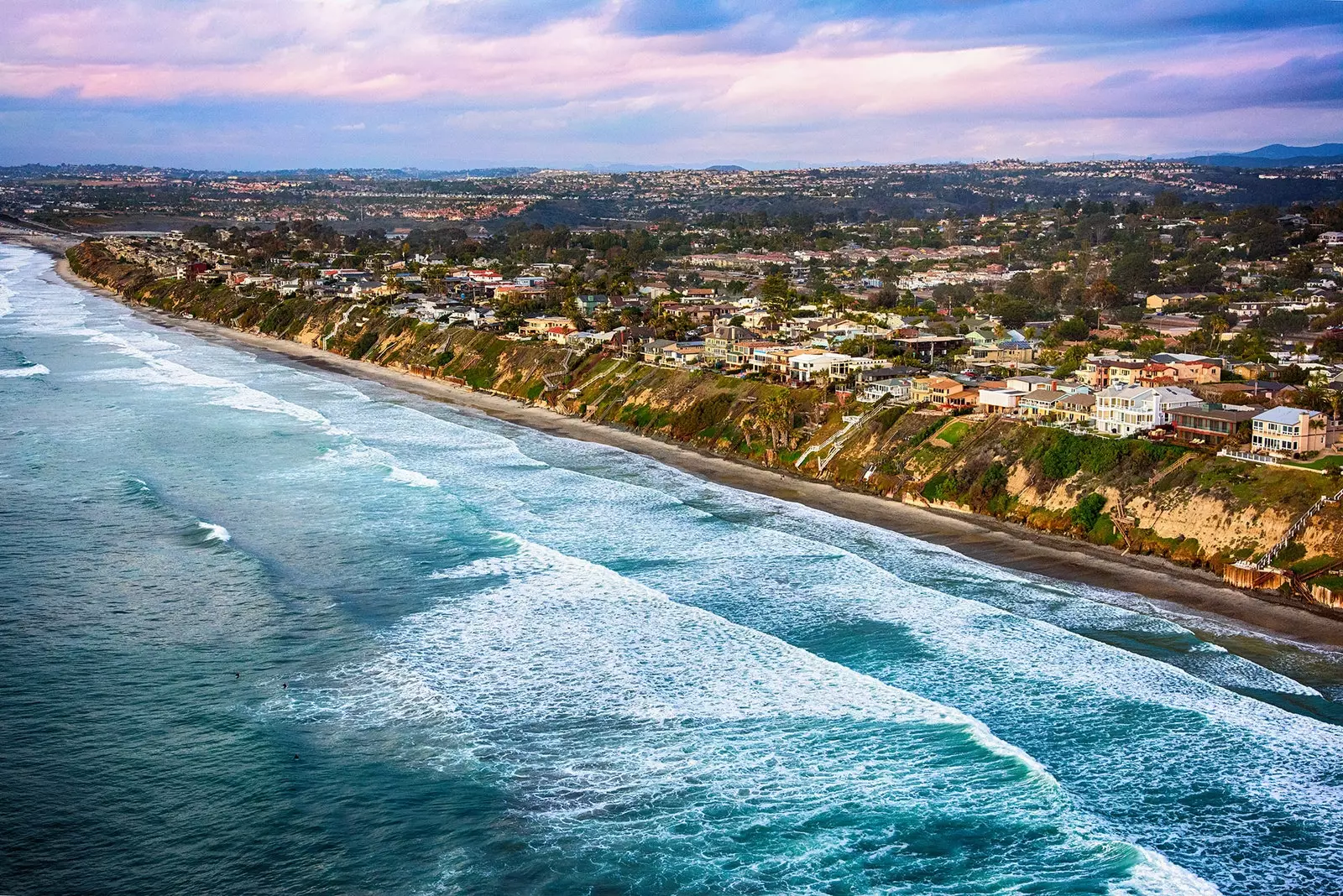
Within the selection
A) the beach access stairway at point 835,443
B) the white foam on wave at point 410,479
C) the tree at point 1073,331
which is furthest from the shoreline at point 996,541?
the tree at point 1073,331

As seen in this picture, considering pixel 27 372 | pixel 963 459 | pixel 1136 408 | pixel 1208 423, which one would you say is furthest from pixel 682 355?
pixel 27 372

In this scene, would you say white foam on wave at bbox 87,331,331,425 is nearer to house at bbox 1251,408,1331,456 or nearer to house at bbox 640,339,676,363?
house at bbox 640,339,676,363

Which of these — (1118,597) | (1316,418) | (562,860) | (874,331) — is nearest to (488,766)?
(562,860)

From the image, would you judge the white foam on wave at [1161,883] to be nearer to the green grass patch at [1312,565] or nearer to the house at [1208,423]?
the green grass patch at [1312,565]

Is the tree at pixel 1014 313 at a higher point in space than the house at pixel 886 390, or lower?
higher

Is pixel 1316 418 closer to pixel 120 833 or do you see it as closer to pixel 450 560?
pixel 450 560

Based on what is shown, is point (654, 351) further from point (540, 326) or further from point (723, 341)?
point (540, 326)
